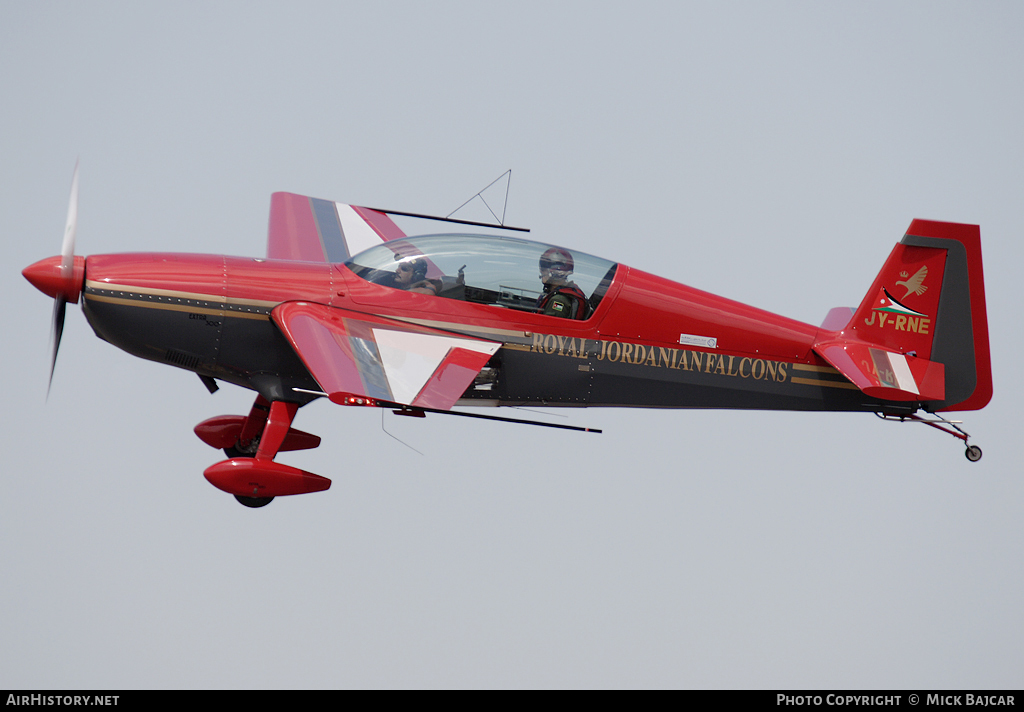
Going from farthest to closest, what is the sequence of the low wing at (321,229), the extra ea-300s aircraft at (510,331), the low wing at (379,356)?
the low wing at (321,229) → the extra ea-300s aircraft at (510,331) → the low wing at (379,356)

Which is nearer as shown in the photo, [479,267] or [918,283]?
[479,267]

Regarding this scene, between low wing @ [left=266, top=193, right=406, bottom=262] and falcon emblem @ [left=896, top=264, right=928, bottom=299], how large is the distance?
5.42m

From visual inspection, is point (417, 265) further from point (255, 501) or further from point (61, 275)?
point (61, 275)

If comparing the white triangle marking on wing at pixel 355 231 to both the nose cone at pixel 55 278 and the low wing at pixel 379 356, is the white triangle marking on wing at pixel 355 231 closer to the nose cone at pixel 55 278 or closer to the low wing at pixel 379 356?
the low wing at pixel 379 356

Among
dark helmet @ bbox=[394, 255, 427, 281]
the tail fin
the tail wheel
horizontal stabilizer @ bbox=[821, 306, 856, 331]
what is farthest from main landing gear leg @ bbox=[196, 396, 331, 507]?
horizontal stabilizer @ bbox=[821, 306, 856, 331]

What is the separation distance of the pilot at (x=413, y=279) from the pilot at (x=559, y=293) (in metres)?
1.03

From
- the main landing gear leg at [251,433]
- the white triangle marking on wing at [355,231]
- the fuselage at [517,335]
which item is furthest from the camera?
the white triangle marking on wing at [355,231]

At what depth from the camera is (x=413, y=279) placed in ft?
31.7

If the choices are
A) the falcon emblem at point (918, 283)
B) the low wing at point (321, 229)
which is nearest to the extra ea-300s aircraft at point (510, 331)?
the falcon emblem at point (918, 283)

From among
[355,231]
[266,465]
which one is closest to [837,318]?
[355,231]

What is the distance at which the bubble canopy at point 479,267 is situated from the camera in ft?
31.8

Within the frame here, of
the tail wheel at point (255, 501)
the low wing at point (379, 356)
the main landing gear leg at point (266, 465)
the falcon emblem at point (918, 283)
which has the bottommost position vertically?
the tail wheel at point (255, 501)

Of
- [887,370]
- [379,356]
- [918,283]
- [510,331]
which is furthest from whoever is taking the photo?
[918,283]

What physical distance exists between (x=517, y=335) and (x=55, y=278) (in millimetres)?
4060
